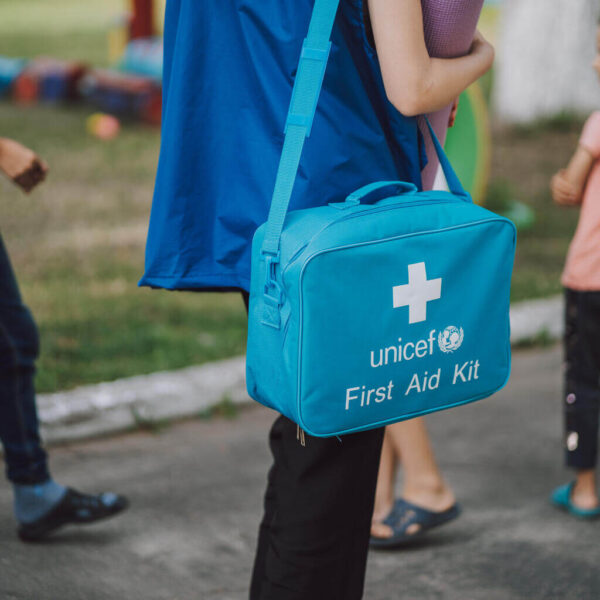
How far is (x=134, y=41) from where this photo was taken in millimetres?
12328

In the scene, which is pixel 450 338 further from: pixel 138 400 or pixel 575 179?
pixel 138 400

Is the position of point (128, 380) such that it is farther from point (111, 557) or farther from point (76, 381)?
point (111, 557)

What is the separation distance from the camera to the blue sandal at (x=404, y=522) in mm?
2750

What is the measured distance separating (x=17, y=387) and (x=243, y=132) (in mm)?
1201

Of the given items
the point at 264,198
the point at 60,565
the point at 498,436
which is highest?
the point at 264,198

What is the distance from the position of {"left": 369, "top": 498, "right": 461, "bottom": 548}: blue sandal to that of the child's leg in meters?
0.47

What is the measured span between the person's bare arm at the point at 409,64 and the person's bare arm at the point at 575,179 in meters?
1.10

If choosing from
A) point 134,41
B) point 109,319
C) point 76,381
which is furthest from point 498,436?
point 134,41

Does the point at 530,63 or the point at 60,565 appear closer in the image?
the point at 60,565

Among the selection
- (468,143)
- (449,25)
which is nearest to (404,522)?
(449,25)

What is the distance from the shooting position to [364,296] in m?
→ 1.68

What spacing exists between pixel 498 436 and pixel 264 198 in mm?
2156

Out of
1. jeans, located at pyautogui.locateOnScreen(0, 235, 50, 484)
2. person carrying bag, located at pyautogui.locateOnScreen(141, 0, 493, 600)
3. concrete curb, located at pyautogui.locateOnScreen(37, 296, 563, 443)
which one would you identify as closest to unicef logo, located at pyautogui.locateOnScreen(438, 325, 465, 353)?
person carrying bag, located at pyautogui.locateOnScreen(141, 0, 493, 600)

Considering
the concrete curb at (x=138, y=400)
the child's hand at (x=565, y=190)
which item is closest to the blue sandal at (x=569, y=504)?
the child's hand at (x=565, y=190)
